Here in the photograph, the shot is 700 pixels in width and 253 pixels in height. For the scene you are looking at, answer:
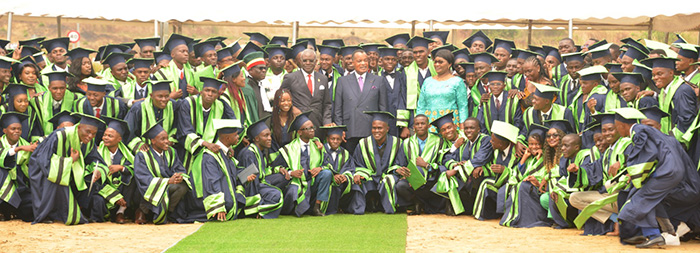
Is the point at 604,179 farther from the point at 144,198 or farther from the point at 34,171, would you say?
the point at 34,171

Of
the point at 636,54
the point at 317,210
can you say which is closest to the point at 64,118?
the point at 317,210

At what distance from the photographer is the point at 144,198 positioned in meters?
11.2

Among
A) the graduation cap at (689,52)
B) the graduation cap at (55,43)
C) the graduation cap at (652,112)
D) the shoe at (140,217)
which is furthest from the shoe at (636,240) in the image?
the graduation cap at (55,43)

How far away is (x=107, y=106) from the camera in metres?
12.2

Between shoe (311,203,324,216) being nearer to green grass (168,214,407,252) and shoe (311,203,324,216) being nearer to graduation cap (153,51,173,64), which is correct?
green grass (168,214,407,252)

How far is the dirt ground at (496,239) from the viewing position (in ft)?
29.7

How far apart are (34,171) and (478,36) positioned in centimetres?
767

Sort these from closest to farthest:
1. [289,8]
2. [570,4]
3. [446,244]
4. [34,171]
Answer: [446,244], [34,171], [570,4], [289,8]

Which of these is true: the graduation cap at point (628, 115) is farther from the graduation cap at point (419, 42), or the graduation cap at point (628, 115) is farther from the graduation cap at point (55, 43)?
the graduation cap at point (55, 43)

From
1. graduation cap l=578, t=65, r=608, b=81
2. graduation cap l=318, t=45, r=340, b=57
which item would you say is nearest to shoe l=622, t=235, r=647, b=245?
graduation cap l=578, t=65, r=608, b=81

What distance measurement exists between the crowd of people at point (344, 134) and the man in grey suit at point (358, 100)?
0.03 m

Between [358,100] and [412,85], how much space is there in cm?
89

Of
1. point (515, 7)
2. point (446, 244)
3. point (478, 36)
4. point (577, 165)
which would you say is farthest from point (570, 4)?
point (446, 244)

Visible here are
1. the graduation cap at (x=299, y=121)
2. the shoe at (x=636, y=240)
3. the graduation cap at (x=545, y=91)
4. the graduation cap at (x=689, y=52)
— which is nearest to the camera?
the shoe at (x=636, y=240)
